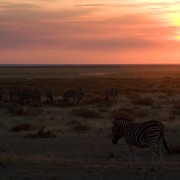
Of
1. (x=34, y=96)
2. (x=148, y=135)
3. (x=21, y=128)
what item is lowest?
(x=21, y=128)

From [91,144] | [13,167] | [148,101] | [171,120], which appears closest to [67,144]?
[91,144]

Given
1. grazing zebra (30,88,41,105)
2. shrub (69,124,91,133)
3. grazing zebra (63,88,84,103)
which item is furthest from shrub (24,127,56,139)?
grazing zebra (63,88,84,103)

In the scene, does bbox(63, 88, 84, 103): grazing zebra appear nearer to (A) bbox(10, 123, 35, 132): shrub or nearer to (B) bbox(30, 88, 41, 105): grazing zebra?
(B) bbox(30, 88, 41, 105): grazing zebra

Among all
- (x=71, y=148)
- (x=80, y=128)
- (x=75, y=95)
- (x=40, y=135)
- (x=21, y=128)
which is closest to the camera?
(x=71, y=148)

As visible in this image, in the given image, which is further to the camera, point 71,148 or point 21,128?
point 21,128

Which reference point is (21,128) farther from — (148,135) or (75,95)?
(75,95)

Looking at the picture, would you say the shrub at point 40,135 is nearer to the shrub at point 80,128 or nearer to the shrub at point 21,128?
the shrub at point 80,128

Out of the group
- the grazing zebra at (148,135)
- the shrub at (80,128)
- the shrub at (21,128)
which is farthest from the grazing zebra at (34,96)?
the grazing zebra at (148,135)

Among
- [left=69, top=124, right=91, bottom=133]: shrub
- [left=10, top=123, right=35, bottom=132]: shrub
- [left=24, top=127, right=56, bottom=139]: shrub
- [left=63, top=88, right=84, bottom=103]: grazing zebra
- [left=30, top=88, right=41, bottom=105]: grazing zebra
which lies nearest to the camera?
[left=24, top=127, right=56, bottom=139]: shrub

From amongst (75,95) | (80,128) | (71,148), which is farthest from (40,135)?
(75,95)

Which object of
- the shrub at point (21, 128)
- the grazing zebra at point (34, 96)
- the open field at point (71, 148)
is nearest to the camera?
the open field at point (71, 148)

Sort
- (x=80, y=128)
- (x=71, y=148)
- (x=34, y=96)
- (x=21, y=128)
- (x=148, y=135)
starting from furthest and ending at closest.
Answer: (x=34, y=96) → (x=21, y=128) → (x=80, y=128) → (x=71, y=148) → (x=148, y=135)

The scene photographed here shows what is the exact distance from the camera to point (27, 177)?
9.48 metres

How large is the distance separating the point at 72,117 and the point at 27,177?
13.1 meters
